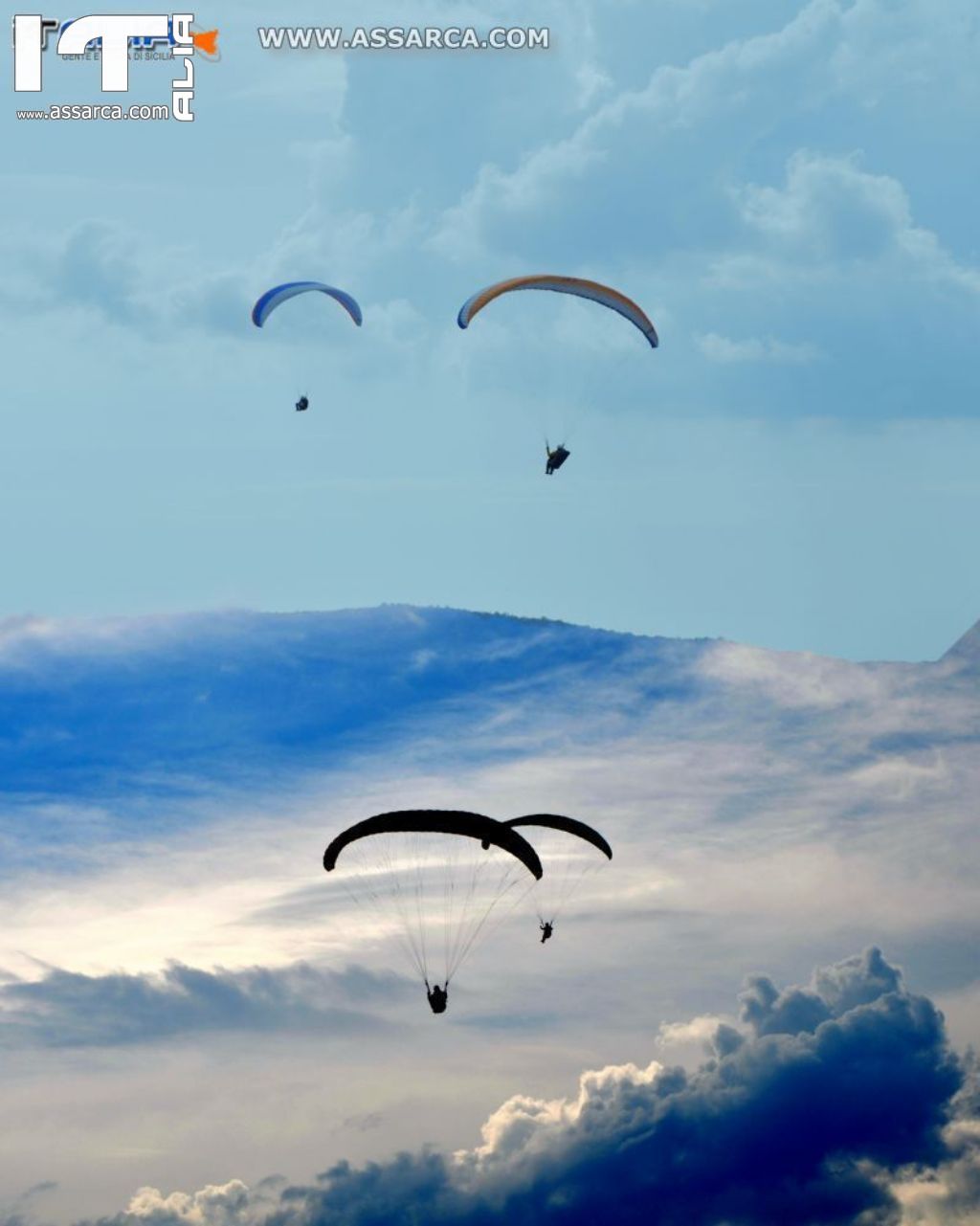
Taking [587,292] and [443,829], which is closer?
[443,829]

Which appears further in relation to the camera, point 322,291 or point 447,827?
point 322,291

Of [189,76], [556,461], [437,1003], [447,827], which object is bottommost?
[437,1003]

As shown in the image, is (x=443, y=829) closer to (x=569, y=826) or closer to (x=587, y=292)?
(x=569, y=826)

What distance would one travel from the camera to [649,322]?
7931 centimetres

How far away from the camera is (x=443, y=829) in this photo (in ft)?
217

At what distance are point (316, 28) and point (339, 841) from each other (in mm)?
30145

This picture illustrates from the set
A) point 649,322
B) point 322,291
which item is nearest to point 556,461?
point 649,322

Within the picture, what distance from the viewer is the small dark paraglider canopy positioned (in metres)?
66.1

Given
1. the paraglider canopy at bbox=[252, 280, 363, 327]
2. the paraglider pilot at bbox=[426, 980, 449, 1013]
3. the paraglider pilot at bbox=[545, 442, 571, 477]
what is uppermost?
the paraglider canopy at bbox=[252, 280, 363, 327]

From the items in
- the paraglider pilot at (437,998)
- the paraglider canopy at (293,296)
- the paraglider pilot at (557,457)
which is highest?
the paraglider canopy at (293,296)

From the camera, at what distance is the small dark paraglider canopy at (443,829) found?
66062 millimetres

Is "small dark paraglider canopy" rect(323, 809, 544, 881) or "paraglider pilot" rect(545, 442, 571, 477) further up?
"paraglider pilot" rect(545, 442, 571, 477)

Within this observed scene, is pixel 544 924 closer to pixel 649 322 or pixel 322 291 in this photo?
pixel 649 322

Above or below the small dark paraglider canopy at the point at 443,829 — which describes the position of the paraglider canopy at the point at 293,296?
above
